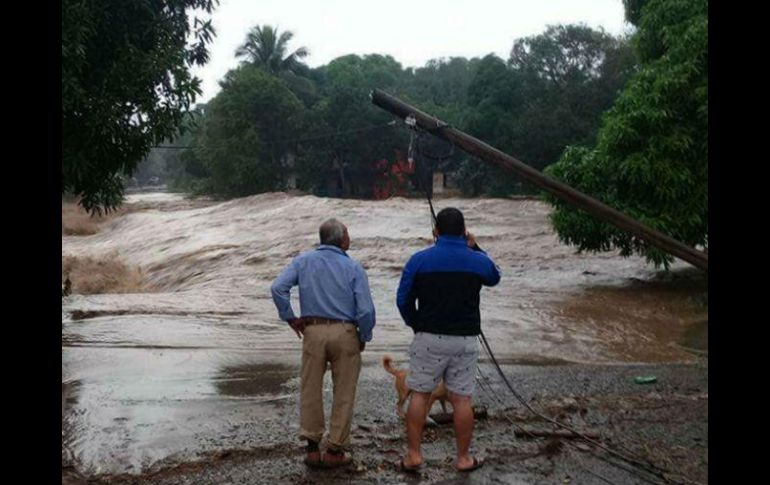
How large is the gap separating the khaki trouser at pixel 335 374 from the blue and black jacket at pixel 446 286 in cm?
48

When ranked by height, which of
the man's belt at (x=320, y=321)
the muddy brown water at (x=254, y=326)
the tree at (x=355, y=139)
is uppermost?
the tree at (x=355, y=139)

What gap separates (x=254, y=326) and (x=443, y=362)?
29.1 ft

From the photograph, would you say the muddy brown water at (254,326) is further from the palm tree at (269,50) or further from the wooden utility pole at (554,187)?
the palm tree at (269,50)

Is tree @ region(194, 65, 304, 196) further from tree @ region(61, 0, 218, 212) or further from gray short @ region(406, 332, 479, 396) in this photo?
gray short @ region(406, 332, 479, 396)

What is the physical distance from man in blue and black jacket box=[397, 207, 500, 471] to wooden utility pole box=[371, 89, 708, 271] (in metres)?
0.72

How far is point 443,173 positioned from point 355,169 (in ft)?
18.8

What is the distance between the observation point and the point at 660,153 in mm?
15234

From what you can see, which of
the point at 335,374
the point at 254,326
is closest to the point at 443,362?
the point at 335,374

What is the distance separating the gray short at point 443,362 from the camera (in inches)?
204

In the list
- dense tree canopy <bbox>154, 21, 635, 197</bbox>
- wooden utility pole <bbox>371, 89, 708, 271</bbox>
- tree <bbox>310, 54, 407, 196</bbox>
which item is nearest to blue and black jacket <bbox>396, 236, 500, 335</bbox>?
wooden utility pole <bbox>371, 89, 708, 271</bbox>

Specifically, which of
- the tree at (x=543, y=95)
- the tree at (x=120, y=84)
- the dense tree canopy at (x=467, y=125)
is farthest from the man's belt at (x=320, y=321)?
the dense tree canopy at (x=467, y=125)

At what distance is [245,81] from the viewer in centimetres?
4866
